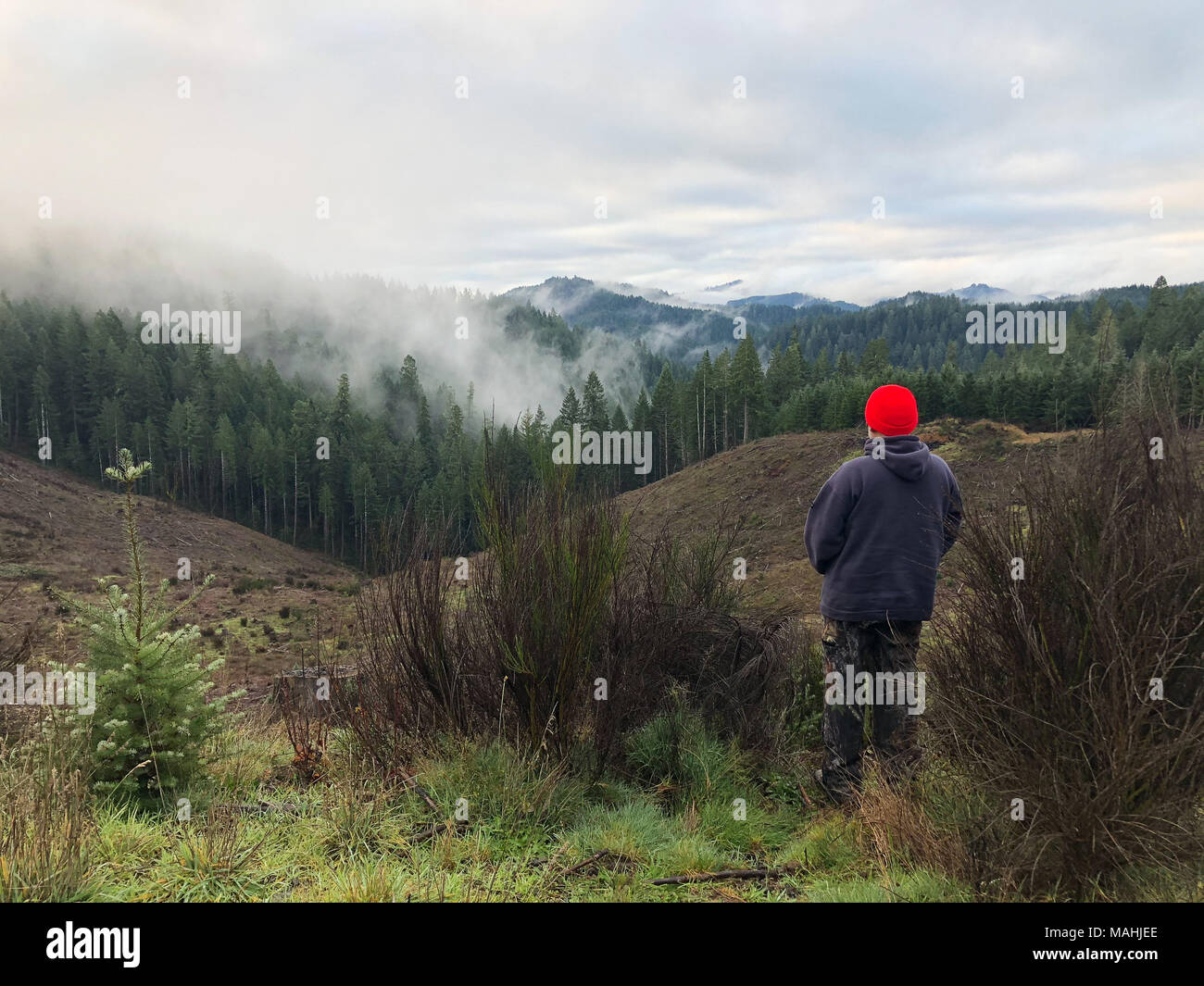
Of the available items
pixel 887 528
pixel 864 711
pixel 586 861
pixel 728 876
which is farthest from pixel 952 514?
pixel 586 861

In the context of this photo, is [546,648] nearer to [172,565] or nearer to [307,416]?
[172,565]

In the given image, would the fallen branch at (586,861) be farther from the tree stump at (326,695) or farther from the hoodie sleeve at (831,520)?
the tree stump at (326,695)

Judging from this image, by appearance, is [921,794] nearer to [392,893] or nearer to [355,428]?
[392,893]

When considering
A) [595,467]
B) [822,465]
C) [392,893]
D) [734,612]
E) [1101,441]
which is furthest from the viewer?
[822,465]

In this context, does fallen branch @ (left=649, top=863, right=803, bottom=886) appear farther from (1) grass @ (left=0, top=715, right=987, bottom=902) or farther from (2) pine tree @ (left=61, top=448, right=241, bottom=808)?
(2) pine tree @ (left=61, top=448, right=241, bottom=808)

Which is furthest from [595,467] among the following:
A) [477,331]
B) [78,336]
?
[477,331]

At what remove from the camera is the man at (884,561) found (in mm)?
4090

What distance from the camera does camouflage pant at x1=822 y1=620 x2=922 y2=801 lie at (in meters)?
4.12

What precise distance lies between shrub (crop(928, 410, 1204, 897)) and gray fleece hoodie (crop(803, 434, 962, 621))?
0.68 m

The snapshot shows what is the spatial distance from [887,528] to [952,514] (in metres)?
0.40

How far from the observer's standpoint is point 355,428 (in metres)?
74.1

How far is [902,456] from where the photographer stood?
13.6 ft

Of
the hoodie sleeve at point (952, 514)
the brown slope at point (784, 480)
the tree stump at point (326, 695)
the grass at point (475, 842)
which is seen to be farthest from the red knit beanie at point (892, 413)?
the brown slope at point (784, 480)

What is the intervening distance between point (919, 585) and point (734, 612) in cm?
253
